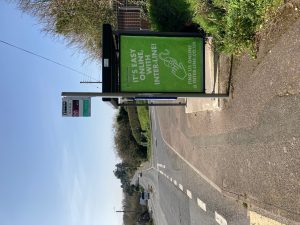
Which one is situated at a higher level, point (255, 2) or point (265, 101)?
point (255, 2)

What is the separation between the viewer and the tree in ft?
71.6

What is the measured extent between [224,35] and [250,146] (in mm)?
2893

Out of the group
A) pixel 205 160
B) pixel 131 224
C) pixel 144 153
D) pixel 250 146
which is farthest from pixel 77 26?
pixel 131 224

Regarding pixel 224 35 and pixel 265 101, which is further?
pixel 224 35

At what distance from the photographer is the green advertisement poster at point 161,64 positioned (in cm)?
1198

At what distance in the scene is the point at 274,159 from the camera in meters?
10.0

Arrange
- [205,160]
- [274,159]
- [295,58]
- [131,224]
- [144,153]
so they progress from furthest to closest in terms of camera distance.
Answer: [131,224], [144,153], [205,160], [274,159], [295,58]

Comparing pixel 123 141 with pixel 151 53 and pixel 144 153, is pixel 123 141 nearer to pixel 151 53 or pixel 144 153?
pixel 144 153

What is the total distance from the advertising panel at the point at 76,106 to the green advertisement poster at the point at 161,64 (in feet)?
3.29

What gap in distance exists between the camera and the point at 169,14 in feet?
51.6

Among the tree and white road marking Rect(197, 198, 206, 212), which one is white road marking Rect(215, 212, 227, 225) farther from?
the tree

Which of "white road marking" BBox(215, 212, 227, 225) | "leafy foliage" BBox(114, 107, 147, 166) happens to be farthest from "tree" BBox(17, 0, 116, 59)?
"leafy foliage" BBox(114, 107, 147, 166)

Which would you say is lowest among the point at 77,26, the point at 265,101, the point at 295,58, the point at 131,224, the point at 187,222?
the point at 131,224

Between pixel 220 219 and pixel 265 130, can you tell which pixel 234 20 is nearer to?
pixel 265 130
